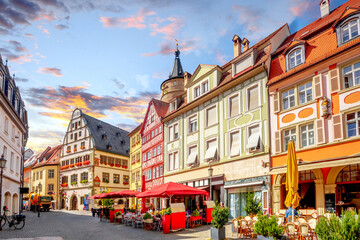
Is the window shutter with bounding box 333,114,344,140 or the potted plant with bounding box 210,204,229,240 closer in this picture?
the potted plant with bounding box 210,204,229,240

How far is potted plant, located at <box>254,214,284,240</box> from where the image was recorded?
37.9 ft

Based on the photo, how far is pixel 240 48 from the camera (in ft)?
97.0

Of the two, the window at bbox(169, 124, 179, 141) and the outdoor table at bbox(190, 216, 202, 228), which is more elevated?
the window at bbox(169, 124, 179, 141)

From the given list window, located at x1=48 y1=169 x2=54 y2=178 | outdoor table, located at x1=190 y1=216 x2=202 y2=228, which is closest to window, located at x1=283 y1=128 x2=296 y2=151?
outdoor table, located at x1=190 y1=216 x2=202 y2=228

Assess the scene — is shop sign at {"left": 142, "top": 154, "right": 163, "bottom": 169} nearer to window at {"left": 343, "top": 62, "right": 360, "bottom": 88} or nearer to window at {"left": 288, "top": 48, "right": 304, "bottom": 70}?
window at {"left": 288, "top": 48, "right": 304, "bottom": 70}

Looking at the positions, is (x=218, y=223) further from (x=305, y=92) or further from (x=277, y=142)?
(x=305, y=92)

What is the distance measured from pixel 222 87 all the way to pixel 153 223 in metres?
11.4

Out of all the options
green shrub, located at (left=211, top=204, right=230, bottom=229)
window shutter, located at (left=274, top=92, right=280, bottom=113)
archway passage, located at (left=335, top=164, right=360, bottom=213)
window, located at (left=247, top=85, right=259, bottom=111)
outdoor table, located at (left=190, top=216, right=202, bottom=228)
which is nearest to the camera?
green shrub, located at (left=211, top=204, right=230, bottom=229)

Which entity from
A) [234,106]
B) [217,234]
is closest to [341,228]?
[217,234]

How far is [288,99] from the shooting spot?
838 inches

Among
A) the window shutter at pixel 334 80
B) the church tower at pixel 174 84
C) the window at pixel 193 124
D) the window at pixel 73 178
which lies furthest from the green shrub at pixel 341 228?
the window at pixel 73 178

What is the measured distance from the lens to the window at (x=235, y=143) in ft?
83.0

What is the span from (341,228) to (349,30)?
13.7 meters

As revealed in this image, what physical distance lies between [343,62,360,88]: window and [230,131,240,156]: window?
8964 mm
